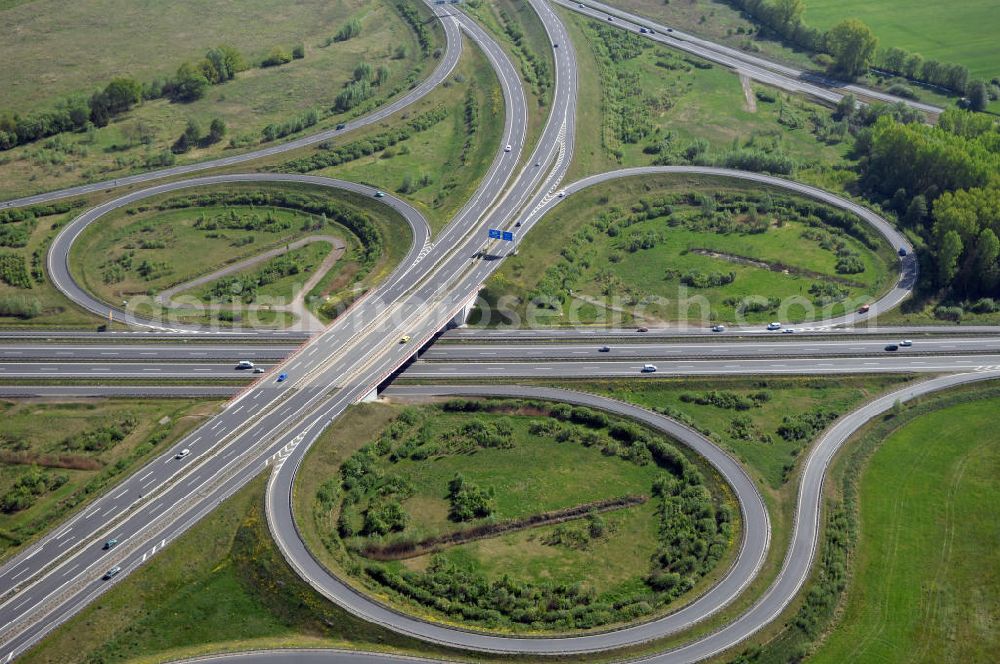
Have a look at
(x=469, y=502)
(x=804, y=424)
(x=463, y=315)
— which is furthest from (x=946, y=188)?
(x=469, y=502)

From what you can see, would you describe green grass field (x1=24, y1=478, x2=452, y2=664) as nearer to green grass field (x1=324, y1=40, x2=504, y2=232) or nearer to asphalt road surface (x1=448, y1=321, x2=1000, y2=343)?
asphalt road surface (x1=448, y1=321, x2=1000, y2=343)

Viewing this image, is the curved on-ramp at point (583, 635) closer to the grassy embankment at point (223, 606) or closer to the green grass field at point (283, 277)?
the grassy embankment at point (223, 606)

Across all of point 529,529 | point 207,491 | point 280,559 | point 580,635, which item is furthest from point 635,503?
point 207,491

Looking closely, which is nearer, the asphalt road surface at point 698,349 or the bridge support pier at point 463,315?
the asphalt road surface at point 698,349

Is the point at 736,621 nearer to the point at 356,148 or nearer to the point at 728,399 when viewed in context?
the point at 728,399

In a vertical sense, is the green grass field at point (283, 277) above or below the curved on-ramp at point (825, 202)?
below

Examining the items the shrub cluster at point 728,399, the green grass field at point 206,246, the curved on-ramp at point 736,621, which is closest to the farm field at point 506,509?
the curved on-ramp at point 736,621
